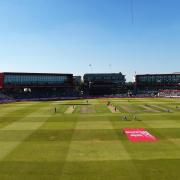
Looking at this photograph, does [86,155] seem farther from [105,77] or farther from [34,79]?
[105,77]

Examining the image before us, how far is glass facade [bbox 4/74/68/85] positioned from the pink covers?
4497 inches

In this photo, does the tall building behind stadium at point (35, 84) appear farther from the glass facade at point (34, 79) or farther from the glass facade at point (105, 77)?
the glass facade at point (105, 77)

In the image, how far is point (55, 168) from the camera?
2178 centimetres

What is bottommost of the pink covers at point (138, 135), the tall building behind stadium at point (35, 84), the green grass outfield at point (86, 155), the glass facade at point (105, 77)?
the green grass outfield at point (86, 155)

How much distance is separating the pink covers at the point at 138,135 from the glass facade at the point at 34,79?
114216mm

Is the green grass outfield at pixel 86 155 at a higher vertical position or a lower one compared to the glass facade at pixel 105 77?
lower

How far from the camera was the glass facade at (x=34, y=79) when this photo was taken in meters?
144

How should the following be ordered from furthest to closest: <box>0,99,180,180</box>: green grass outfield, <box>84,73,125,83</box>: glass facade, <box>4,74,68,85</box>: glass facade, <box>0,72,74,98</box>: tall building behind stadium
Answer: <box>84,73,125,83</box>: glass facade → <box>4,74,68,85</box>: glass facade → <box>0,72,74,98</box>: tall building behind stadium → <box>0,99,180,180</box>: green grass outfield

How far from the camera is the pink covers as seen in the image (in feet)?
105

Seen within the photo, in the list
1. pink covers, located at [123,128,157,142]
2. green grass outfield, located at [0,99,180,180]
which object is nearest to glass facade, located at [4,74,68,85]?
green grass outfield, located at [0,99,180,180]

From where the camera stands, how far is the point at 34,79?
150500mm

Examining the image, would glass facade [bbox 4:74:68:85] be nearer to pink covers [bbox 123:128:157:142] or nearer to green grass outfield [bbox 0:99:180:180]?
green grass outfield [bbox 0:99:180:180]

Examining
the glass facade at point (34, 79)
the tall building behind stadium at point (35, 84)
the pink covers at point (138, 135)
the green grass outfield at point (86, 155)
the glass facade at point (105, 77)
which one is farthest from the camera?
the glass facade at point (105, 77)

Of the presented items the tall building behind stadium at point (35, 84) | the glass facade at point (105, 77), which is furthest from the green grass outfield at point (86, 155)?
the glass facade at point (105, 77)
